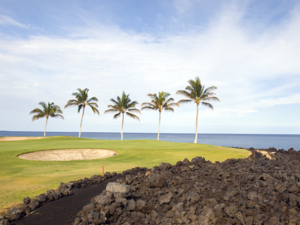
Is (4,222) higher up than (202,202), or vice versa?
(202,202)

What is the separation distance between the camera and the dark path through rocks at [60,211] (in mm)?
5109

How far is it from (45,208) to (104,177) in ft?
9.62

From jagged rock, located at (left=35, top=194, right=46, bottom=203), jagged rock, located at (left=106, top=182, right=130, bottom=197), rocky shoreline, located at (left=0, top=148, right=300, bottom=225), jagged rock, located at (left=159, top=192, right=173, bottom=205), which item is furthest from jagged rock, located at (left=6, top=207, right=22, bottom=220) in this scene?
jagged rock, located at (left=159, top=192, right=173, bottom=205)

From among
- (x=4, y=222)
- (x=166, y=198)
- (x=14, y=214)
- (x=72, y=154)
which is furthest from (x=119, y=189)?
(x=72, y=154)

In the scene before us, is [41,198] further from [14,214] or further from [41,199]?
[14,214]

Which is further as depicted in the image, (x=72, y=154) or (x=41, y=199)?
(x=72, y=154)

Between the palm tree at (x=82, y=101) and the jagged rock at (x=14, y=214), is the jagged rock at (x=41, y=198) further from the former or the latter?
the palm tree at (x=82, y=101)

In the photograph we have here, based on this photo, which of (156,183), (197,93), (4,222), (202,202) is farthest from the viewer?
(197,93)

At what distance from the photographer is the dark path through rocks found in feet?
16.8

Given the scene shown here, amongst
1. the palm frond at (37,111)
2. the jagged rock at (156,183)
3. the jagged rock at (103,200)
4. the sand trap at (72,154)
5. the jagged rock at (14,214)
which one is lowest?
the sand trap at (72,154)

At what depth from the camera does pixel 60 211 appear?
5582mm

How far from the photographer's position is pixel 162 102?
47.9 meters

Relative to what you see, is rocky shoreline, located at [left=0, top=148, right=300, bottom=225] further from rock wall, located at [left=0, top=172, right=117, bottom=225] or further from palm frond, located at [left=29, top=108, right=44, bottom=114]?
palm frond, located at [left=29, top=108, right=44, bottom=114]

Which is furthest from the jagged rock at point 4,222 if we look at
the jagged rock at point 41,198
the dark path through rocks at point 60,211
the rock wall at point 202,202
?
the rock wall at point 202,202
